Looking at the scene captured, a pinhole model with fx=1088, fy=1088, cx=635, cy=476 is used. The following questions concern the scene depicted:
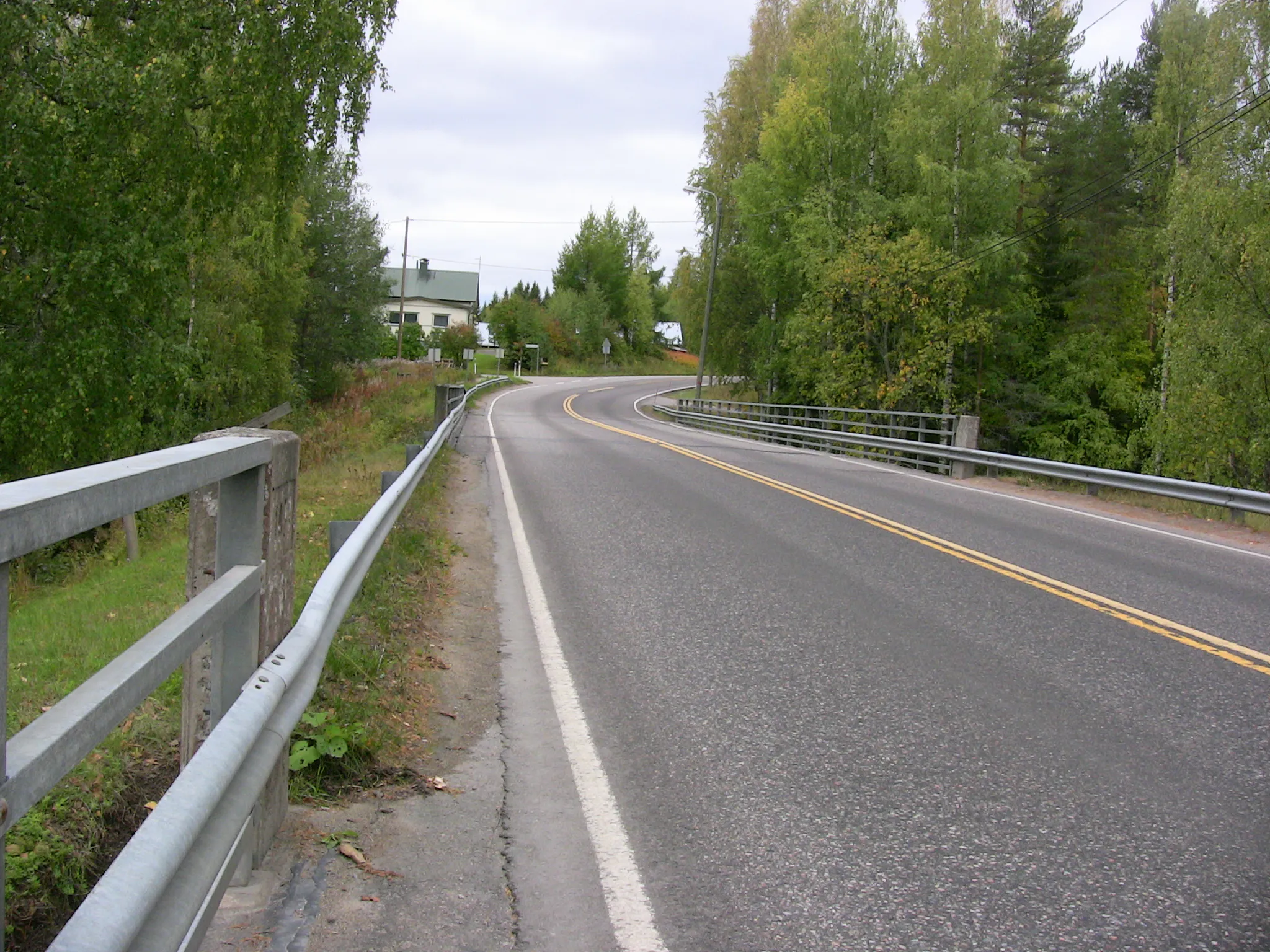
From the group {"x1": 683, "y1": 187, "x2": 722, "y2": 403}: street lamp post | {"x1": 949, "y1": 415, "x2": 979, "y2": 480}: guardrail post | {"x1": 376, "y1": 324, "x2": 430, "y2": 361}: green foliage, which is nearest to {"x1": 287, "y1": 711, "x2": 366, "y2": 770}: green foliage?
{"x1": 949, "y1": 415, "x2": 979, "y2": 480}: guardrail post

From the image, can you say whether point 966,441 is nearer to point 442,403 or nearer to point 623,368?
point 442,403

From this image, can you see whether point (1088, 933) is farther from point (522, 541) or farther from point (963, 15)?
point (963, 15)

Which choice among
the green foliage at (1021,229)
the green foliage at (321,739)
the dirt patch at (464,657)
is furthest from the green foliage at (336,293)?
the green foliage at (321,739)

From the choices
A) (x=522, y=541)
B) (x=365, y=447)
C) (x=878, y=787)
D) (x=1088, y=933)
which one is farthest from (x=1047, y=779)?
(x=365, y=447)

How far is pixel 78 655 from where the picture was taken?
560 cm

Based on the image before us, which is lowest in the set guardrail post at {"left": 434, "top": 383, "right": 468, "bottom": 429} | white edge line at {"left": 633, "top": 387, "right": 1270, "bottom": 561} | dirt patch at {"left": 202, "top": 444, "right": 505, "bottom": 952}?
dirt patch at {"left": 202, "top": 444, "right": 505, "bottom": 952}

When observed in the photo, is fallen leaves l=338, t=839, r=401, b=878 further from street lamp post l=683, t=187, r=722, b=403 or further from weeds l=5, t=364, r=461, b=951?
street lamp post l=683, t=187, r=722, b=403

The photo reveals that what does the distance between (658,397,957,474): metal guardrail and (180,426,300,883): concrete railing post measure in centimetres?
1766

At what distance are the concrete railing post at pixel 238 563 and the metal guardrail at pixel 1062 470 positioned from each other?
12.5 m

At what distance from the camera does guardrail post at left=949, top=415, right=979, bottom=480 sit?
1945cm

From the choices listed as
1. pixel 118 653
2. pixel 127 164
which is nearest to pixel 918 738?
pixel 118 653

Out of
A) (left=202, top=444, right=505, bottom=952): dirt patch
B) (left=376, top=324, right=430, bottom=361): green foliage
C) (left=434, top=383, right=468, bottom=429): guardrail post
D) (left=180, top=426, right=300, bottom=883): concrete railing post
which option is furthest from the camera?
(left=376, top=324, right=430, bottom=361): green foliage

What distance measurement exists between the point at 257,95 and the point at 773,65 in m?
38.9

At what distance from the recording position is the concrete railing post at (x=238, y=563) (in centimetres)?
295
